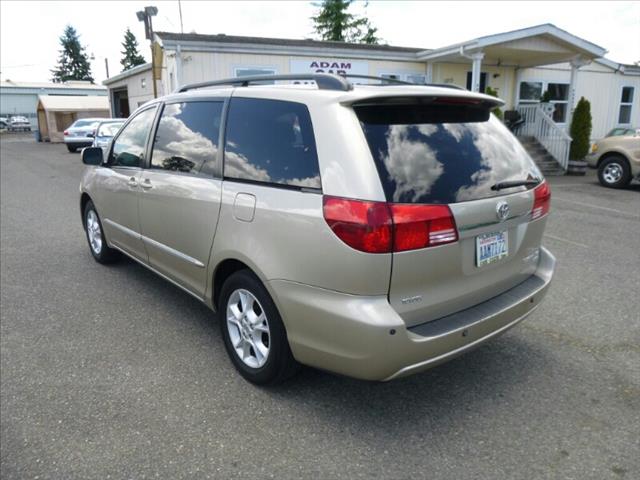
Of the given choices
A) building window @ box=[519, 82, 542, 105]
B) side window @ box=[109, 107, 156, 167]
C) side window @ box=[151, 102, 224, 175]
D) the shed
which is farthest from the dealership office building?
the shed

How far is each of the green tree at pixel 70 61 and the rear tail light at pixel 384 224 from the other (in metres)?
96.6

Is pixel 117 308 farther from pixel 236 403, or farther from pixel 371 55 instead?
pixel 371 55

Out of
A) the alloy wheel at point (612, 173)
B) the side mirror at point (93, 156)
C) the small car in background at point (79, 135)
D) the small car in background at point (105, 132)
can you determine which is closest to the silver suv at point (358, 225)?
the side mirror at point (93, 156)

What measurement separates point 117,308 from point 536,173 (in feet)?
11.6

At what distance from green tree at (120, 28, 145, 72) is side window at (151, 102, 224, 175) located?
3280 inches

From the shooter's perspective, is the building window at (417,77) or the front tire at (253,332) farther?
the building window at (417,77)

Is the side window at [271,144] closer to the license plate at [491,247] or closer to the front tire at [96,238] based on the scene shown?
the license plate at [491,247]

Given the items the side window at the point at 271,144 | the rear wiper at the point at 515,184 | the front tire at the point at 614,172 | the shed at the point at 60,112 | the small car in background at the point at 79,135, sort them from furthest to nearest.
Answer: the shed at the point at 60,112 < the small car in background at the point at 79,135 < the front tire at the point at 614,172 < the rear wiper at the point at 515,184 < the side window at the point at 271,144

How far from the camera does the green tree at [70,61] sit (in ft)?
282

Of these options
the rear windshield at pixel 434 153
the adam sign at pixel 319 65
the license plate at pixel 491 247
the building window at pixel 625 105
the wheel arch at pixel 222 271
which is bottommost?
the wheel arch at pixel 222 271

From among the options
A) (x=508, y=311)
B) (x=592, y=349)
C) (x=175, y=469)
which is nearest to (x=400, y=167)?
(x=508, y=311)

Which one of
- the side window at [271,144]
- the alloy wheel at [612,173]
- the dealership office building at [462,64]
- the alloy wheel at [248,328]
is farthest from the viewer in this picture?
the dealership office building at [462,64]

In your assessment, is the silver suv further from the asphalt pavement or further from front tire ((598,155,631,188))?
front tire ((598,155,631,188))

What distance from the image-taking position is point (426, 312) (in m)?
2.54
